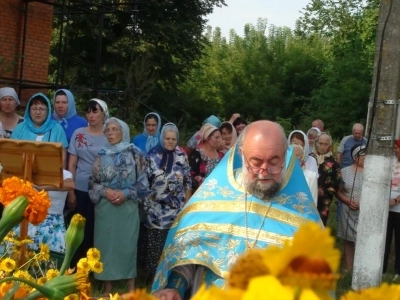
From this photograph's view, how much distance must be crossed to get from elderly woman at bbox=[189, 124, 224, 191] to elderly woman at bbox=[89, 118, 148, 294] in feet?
2.92

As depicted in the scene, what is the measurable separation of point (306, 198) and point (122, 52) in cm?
1839

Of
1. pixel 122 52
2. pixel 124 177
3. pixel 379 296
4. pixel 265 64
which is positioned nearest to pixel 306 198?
pixel 379 296

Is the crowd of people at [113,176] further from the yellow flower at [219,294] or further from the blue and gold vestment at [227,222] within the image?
the yellow flower at [219,294]

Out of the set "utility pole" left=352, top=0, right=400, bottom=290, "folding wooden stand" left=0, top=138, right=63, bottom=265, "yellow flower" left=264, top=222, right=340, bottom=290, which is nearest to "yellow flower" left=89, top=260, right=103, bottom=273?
"yellow flower" left=264, top=222, right=340, bottom=290

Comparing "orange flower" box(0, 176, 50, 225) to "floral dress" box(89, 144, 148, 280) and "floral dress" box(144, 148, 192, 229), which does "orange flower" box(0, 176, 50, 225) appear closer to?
"floral dress" box(89, 144, 148, 280)

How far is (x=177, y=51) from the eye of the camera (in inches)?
893

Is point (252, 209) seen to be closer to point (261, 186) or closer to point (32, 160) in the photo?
point (261, 186)

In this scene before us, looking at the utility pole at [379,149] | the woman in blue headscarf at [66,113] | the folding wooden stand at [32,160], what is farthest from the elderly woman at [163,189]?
the folding wooden stand at [32,160]

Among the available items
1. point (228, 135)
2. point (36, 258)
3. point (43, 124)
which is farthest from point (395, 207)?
point (36, 258)

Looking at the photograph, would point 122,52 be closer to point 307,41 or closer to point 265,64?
point 265,64

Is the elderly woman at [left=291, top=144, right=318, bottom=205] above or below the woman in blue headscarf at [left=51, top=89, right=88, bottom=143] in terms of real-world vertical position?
below

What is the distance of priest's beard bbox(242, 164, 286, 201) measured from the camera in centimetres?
304

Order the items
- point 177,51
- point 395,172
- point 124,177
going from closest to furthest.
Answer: point 124,177 < point 395,172 < point 177,51

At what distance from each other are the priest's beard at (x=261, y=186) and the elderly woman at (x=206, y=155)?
4.29 metres
